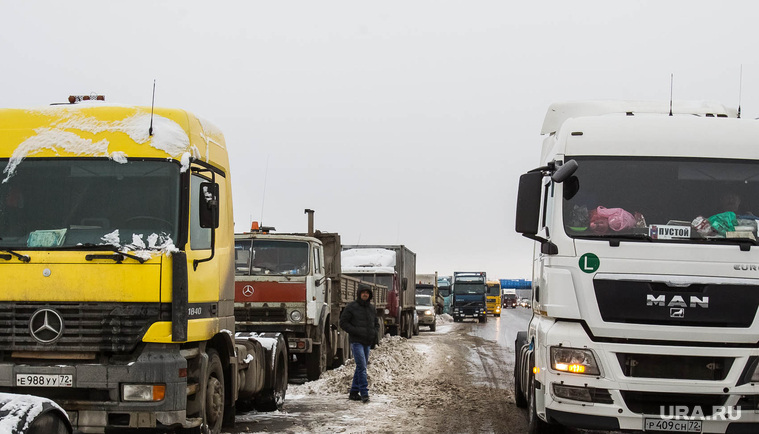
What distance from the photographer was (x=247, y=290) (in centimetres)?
1360

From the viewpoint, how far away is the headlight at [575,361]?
7273 millimetres

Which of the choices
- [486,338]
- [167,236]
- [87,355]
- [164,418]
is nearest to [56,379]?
[87,355]

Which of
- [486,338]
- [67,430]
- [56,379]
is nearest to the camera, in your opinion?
[67,430]

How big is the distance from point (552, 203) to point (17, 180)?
4.89 m

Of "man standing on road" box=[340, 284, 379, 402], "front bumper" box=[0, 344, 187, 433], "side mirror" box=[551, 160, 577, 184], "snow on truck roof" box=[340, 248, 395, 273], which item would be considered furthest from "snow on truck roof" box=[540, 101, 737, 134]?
"snow on truck roof" box=[340, 248, 395, 273]

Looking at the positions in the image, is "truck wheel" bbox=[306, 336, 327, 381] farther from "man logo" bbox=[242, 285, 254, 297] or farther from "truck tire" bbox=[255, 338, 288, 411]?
"truck tire" bbox=[255, 338, 288, 411]

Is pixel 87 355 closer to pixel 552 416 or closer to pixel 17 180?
pixel 17 180

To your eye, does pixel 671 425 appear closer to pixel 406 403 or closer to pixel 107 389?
pixel 107 389

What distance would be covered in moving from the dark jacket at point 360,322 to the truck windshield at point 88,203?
6020 millimetres

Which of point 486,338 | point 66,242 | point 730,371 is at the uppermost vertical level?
point 66,242

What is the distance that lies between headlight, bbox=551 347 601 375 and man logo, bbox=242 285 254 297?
7.17 metres

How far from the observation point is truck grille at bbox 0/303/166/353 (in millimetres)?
6926

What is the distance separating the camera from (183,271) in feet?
23.2

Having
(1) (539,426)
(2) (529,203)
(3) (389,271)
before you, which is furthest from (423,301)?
(2) (529,203)
